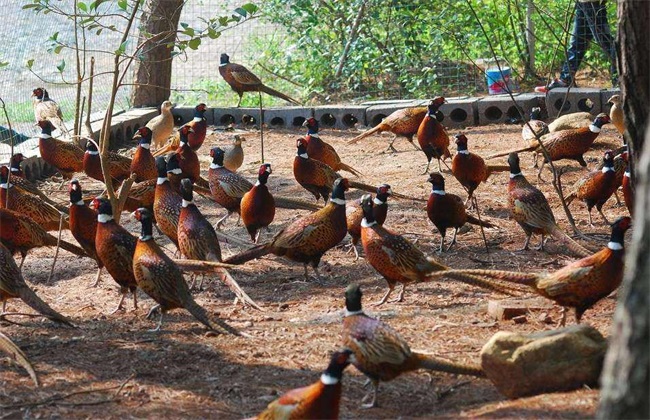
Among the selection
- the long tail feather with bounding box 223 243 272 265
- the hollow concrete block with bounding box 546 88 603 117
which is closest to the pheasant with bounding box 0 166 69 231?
the long tail feather with bounding box 223 243 272 265

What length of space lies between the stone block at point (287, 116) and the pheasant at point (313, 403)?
9565 millimetres

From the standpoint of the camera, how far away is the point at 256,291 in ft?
23.2

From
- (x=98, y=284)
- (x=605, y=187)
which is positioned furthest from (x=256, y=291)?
(x=605, y=187)

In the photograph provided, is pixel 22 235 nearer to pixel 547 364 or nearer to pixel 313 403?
pixel 313 403

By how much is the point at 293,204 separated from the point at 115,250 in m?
2.53

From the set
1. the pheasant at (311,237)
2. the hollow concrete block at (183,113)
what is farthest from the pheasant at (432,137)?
the hollow concrete block at (183,113)

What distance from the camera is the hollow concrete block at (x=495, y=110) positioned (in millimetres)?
12899

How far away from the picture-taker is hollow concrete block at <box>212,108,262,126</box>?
1402cm

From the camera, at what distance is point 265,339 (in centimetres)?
589

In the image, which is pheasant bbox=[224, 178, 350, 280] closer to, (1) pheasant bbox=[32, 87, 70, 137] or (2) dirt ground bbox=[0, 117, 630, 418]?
(2) dirt ground bbox=[0, 117, 630, 418]

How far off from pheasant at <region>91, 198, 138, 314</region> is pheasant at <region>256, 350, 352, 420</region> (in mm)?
2534

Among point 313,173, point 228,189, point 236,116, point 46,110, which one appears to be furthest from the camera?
point 236,116

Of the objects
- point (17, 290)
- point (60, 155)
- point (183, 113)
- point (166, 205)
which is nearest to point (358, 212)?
point (166, 205)

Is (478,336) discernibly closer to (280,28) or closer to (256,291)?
(256,291)
